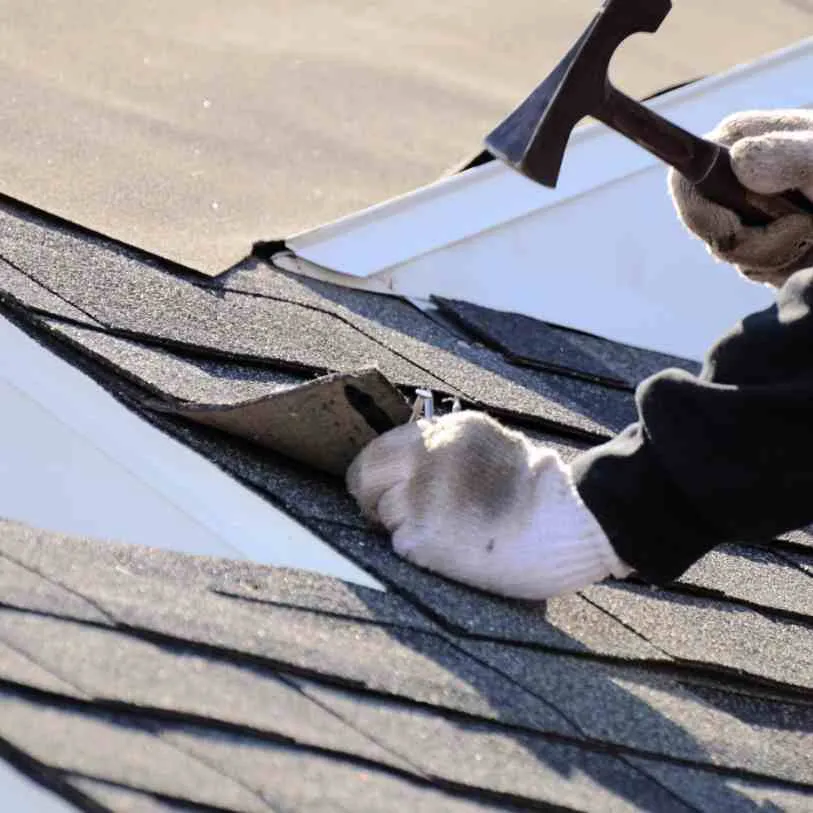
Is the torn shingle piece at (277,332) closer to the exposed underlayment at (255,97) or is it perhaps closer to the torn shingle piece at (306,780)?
the exposed underlayment at (255,97)

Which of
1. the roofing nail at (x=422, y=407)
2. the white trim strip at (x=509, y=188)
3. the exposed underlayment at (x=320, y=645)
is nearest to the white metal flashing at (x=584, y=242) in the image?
the white trim strip at (x=509, y=188)

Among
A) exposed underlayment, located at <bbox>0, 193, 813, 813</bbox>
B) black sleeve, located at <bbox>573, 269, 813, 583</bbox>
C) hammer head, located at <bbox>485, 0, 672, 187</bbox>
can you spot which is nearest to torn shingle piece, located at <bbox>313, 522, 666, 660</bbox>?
exposed underlayment, located at <bbox>0, 193, 813, 813</bbox>

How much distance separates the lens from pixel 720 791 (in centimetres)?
197

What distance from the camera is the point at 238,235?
3.05 m

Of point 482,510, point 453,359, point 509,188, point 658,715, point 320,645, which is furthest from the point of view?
point 509,188

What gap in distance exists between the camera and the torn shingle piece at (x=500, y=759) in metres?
1.80

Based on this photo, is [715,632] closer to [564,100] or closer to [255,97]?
[564,100]

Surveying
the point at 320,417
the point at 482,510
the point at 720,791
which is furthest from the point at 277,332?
the point at 720,791

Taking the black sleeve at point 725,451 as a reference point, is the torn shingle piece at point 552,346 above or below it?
above

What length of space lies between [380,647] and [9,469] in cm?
73

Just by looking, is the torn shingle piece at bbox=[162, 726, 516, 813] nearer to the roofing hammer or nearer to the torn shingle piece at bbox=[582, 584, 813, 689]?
the torn shingle piece at bbox=[582, 584, 813, 689]

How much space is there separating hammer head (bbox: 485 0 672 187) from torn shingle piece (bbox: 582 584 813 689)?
0.63 m

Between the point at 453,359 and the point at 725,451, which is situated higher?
the point at 453,359

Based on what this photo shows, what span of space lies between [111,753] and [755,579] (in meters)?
1.27
